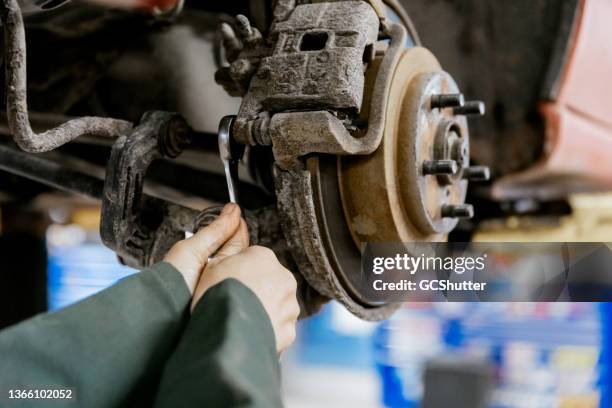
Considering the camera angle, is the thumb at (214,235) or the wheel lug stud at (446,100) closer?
the thumb at (214,235)

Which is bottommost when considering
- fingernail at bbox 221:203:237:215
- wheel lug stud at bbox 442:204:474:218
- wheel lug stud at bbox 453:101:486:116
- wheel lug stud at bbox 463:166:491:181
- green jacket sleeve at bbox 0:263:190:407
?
wheel lug stud at bbox 442:204:474:218

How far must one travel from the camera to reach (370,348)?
1.81 metres

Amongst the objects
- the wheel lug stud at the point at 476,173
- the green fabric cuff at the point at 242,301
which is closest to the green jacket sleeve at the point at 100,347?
the green fabric cuff at the point at 242,301

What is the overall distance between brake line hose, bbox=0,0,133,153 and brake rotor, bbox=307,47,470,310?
8.5 inches

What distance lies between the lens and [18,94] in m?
0.52

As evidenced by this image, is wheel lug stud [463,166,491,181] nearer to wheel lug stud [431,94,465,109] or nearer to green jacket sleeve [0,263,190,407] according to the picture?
wheel lug stud [431,94,465,109]

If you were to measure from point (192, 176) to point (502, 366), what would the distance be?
752mm

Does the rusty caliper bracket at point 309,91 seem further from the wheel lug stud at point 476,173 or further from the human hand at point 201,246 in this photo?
the wheel lug stud at point 476,173

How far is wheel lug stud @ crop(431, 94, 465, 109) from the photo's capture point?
659 millimetres

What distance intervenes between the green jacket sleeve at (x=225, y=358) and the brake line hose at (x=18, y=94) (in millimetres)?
219

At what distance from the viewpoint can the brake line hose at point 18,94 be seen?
0.50 m

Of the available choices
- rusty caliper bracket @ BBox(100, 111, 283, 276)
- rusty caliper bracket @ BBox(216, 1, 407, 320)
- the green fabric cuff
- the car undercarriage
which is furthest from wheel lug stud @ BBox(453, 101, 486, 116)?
the green fabric cuff

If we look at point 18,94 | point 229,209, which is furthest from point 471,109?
point 18,94

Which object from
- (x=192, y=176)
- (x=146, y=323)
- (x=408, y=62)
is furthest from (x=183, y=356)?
(x=192, y=176)
